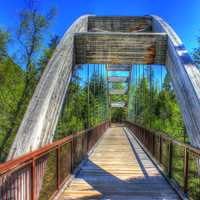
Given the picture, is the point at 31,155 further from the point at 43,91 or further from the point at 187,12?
the point at 187,12

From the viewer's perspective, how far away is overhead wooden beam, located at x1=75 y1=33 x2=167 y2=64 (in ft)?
16.9

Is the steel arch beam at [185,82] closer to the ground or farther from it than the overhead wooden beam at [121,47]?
closer to the ground

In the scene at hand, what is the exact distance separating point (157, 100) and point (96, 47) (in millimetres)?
8478

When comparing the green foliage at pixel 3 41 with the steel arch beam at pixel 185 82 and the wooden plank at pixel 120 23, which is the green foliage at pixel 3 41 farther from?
the steel arch beam at pixel 185 82

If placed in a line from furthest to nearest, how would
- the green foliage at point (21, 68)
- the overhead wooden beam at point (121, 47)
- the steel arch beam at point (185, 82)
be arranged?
the green foliage at point (21, 68)
the overhead wooden beam at point (121, 47)
the steel arch beam at point (185, 82)

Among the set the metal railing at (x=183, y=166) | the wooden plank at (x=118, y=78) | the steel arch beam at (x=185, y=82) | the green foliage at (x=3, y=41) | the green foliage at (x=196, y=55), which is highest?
the wooden plank at (x=118, y=78)

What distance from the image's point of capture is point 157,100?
13.1m

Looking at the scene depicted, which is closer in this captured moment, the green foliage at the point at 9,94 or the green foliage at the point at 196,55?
the green foliage at the point at 196,55

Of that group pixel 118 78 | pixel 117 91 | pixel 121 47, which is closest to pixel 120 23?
pixel 121 47

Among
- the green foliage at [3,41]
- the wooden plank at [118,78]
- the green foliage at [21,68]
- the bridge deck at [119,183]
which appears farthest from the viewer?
the wooden plank at [118,78]

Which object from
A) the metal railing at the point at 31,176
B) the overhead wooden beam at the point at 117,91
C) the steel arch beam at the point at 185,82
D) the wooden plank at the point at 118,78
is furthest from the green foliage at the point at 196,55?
the overhead wooden beam at the point at 117,91

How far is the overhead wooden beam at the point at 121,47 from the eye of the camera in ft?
16.9

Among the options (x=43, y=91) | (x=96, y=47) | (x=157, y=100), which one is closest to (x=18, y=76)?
(x=157, y=100)

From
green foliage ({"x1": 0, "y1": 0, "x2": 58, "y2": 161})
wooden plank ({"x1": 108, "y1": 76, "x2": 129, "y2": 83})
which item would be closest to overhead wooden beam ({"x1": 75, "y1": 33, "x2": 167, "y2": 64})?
green foliage ({"x1": 0, "y1": 0, "x2": 58, "y2": 161})
